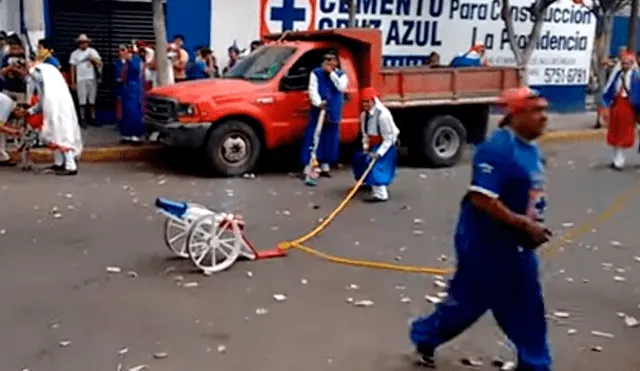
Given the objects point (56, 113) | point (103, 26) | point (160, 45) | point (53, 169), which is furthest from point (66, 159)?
point (103, 26)

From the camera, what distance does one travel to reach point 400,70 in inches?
572

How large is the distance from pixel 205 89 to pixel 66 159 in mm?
2106

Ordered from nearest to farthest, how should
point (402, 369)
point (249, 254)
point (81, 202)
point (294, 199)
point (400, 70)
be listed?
point (402, 369)
point (249, 254)
point (81, 202)
point (294, 199)
point (400, 70)

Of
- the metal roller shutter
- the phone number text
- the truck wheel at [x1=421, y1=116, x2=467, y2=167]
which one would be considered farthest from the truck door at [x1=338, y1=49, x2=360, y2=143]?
the phone number text

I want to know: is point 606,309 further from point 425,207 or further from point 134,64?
point 134,64

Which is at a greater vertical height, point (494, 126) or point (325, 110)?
point (325, 110)

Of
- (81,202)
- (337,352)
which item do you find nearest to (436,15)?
(81,202)

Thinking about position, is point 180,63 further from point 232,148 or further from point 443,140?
point 443,140

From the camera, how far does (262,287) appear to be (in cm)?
774

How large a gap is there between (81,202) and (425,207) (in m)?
4.01

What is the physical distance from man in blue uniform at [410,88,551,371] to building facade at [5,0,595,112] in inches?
426

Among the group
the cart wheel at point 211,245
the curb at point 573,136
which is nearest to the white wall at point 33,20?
the cart wheel at point 211,245

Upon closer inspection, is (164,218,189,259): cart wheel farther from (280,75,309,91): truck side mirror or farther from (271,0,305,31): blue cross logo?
(271,0,305,31): blue cross logo

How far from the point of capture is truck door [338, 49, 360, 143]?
45.8ft
